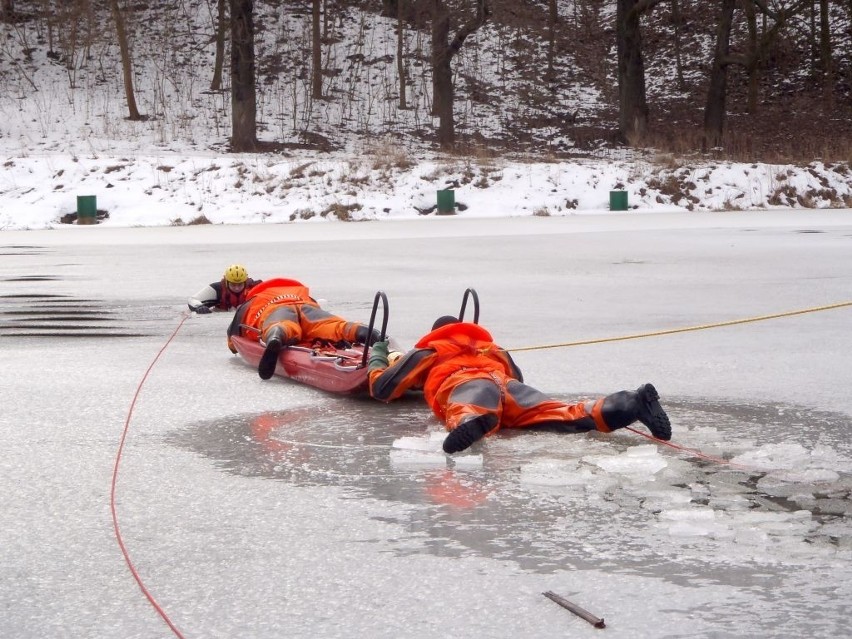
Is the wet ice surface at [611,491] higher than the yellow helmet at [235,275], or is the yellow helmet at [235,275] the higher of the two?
the yellow helmet at [235,275]

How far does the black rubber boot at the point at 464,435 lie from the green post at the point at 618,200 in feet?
60.0

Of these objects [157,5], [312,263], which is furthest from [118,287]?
[157,5]

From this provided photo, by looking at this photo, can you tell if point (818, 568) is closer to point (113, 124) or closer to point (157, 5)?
point (113, 124)

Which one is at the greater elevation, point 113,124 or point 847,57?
point 847,57

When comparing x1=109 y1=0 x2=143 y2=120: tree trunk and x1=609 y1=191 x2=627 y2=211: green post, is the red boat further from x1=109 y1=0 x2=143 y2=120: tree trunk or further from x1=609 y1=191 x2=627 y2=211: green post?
x1=109 y1=0 x2=143 y2=120: tree trunk

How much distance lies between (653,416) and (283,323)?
8.96 ft

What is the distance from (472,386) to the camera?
501cm

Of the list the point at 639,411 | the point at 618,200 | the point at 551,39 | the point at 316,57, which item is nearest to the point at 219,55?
the point at 316,57

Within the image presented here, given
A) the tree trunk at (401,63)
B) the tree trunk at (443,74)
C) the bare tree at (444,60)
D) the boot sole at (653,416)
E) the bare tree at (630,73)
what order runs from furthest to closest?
the tree trunk at (401,63)
the tree trunk at (443,74)
the bare tree at (444,60)
the bare tree at (630,73)
the boot sole at (653,416)

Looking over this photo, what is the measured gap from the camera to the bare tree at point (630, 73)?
29812mm

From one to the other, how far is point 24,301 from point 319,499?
6999 millimetres

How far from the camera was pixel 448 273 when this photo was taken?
1217 cm

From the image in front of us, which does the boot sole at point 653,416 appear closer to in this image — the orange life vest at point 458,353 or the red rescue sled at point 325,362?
the orange life vest at point 458,353

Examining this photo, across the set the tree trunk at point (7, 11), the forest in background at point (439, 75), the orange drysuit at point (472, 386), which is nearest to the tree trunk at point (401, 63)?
the forest in background at point (439, 75)
